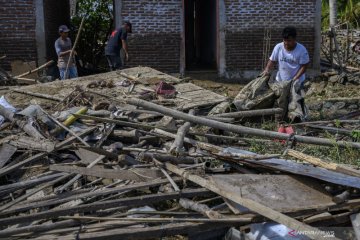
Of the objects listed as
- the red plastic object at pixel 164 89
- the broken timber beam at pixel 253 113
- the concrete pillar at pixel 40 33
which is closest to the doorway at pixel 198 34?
the concrete pillar at pixel 40 33

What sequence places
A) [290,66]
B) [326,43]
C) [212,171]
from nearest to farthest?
[212,171] < [290,66] < [326,43]

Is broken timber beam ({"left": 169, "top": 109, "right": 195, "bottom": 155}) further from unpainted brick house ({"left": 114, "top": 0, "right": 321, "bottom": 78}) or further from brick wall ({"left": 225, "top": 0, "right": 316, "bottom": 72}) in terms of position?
brick wall ({"left": 225, "top": 0, "right": 316, "bottom": 72})

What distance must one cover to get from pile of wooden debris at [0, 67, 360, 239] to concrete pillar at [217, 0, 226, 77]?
6384 mm

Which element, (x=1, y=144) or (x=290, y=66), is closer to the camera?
(x=1, y=144)

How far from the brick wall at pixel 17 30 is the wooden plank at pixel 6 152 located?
23.8 feet

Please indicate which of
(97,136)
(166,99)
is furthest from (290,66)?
(97,136)

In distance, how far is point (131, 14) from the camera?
12.7 meters

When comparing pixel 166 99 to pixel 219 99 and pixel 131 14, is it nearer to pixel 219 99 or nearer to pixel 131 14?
pixel 219 99

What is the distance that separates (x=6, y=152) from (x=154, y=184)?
2.07m

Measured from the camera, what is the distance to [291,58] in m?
7.73

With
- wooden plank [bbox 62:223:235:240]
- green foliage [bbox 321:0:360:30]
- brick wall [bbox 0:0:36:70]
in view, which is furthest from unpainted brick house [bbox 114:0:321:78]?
wooden plank [bbox 62:223:235:240]

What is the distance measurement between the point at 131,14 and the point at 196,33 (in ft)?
18.2

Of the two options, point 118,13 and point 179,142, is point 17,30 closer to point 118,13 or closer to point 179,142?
point 118,13

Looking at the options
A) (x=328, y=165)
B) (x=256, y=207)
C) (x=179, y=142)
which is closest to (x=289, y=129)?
(x=179, y=142)
